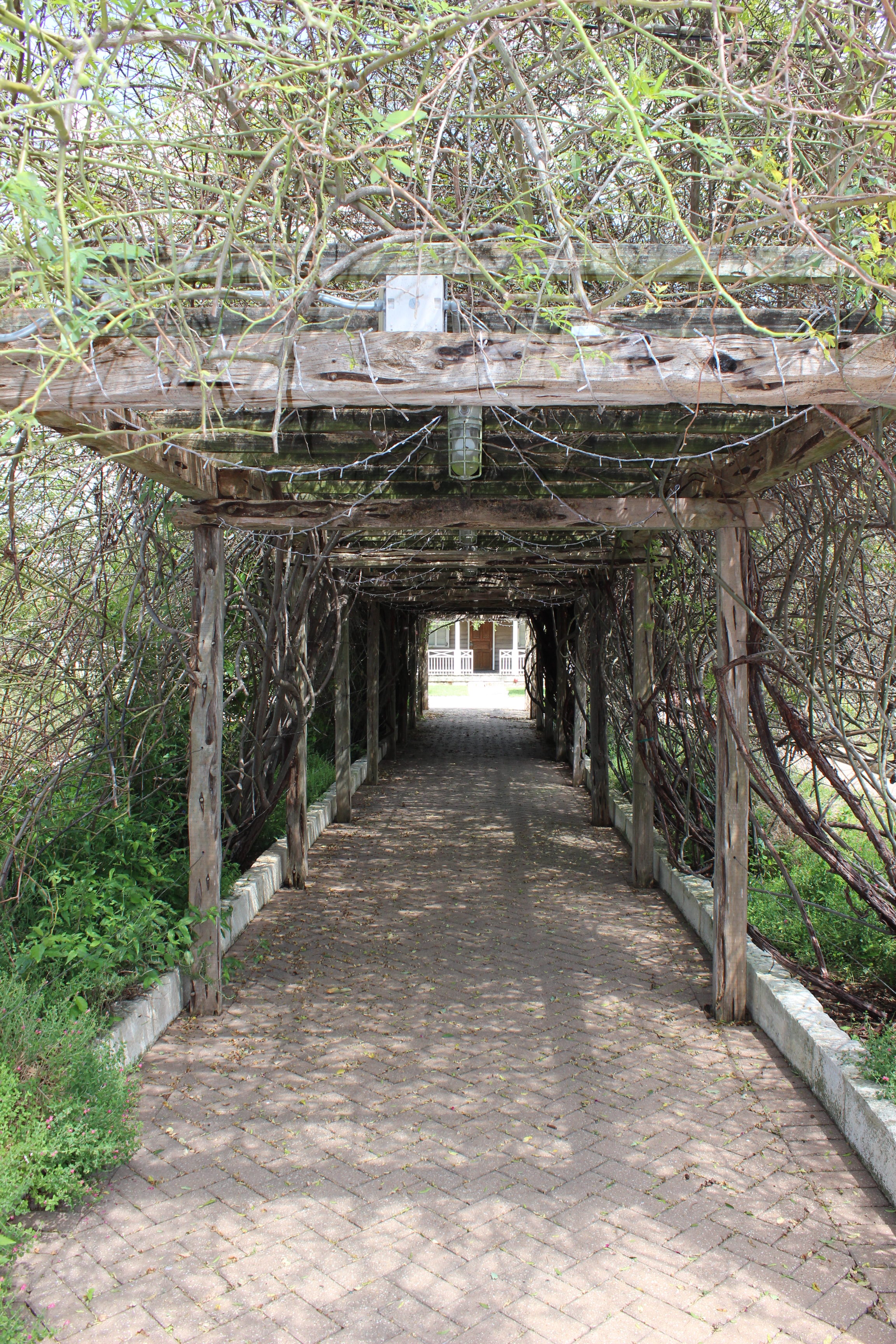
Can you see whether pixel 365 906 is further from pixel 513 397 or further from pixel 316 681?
pixel 513 397

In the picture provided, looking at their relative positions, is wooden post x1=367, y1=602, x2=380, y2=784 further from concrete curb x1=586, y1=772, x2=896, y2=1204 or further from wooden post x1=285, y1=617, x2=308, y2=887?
Answer: concrete curb x1=586, y1=772, x2=896, y2=1204

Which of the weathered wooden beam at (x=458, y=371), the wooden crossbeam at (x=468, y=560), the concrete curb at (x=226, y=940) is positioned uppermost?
the weathered wooden beam at (x=458, y=371)

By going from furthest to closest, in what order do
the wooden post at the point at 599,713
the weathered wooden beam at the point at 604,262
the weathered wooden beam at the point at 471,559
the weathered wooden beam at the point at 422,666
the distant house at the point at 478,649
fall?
the distant house at the point at 478,649 → the weathered wooden beam at the point at 422,666 → the wooden post at the point at 599,713 → the weathered wooden beam at the point at 471,559 → the weathered wooden beam at the point at 604,262

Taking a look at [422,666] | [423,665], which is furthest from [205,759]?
[423,665]

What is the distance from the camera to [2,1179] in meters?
2.58

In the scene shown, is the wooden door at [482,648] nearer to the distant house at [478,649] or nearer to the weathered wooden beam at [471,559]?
the distant house at [478,649]

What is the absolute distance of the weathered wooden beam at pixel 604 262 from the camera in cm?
263

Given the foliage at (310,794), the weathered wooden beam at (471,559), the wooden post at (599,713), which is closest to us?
the weathered wooden beam at (471,559)

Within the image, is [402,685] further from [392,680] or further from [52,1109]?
[52,1109]

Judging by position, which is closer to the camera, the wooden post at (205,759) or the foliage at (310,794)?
the wooden post at (205,759)

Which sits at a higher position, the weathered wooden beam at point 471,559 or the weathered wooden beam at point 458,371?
the weathered wooden beam at point 458,371

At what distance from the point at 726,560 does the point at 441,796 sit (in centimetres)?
681

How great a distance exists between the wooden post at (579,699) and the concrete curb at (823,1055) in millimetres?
4890

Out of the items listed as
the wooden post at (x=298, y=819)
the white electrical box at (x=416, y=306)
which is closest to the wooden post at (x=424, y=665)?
the wooden post at (x=298, y=819)
